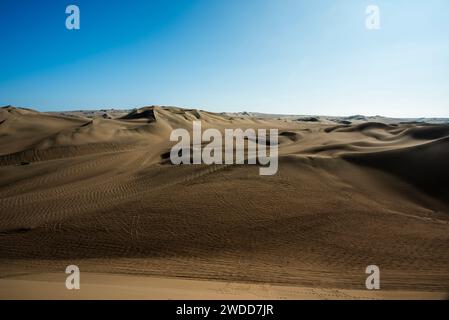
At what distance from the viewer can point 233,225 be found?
1130 cm

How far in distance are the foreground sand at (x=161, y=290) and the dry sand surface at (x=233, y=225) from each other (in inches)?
1.8

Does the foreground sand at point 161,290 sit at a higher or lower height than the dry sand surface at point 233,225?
lower

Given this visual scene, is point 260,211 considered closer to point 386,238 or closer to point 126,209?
point 386,238

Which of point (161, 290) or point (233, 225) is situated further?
point (233, 225)

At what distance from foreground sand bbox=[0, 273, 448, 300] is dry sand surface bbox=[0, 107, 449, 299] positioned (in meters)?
0.05

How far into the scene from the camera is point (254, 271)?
27.5ft

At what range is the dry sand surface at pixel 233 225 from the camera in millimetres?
7836

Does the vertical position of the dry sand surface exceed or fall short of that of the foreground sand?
it exceeds it

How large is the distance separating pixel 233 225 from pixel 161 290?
4.85 metres

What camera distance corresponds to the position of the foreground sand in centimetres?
622

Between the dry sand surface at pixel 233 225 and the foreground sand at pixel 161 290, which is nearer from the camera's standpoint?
the foreground sand at pixel 161 290

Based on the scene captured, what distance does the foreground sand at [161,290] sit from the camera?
20.4 ft

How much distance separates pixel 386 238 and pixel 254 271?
15.7 feet
